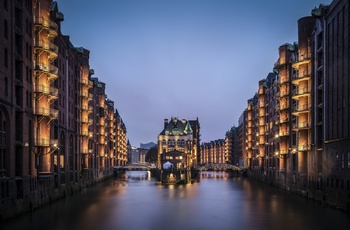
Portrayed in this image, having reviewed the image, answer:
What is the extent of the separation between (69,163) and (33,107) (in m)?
28.6

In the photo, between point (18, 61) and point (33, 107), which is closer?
point (18, 61)

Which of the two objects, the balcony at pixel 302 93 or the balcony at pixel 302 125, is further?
the balcony at pixel 302 93

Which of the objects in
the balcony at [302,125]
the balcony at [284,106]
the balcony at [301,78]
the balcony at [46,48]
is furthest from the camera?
the balcony at [284,106]

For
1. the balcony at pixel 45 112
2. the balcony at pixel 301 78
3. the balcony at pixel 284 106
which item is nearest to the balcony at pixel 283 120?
the balcony at pixel 284 106

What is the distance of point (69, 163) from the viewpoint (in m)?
84.0

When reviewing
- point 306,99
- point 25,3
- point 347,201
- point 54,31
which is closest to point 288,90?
point 306,99

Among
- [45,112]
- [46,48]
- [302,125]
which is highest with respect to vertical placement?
[46,48]

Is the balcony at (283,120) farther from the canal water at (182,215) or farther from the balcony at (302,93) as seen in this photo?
the canal water at (182,215)

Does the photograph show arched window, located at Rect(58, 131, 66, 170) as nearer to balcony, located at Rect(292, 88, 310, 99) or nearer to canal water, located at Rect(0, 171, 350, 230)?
canal water, located at Rect(0, 171, 350, 230)

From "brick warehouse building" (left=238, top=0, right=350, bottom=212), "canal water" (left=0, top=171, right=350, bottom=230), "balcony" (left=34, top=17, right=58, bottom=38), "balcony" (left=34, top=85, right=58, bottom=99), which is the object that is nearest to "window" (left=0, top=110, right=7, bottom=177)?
"canal water" (left=0, top=171, right=350, bottom=230)

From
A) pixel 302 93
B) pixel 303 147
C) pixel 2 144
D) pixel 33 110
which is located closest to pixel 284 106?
pixel 302 93

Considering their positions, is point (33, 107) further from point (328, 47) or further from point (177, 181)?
point (177, 181)

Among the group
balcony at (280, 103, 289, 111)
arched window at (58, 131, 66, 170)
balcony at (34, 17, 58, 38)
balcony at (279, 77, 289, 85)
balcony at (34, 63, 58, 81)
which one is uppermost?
balcony at (34, 17, 58, 38)

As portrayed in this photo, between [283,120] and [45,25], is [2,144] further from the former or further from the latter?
[283,120]
